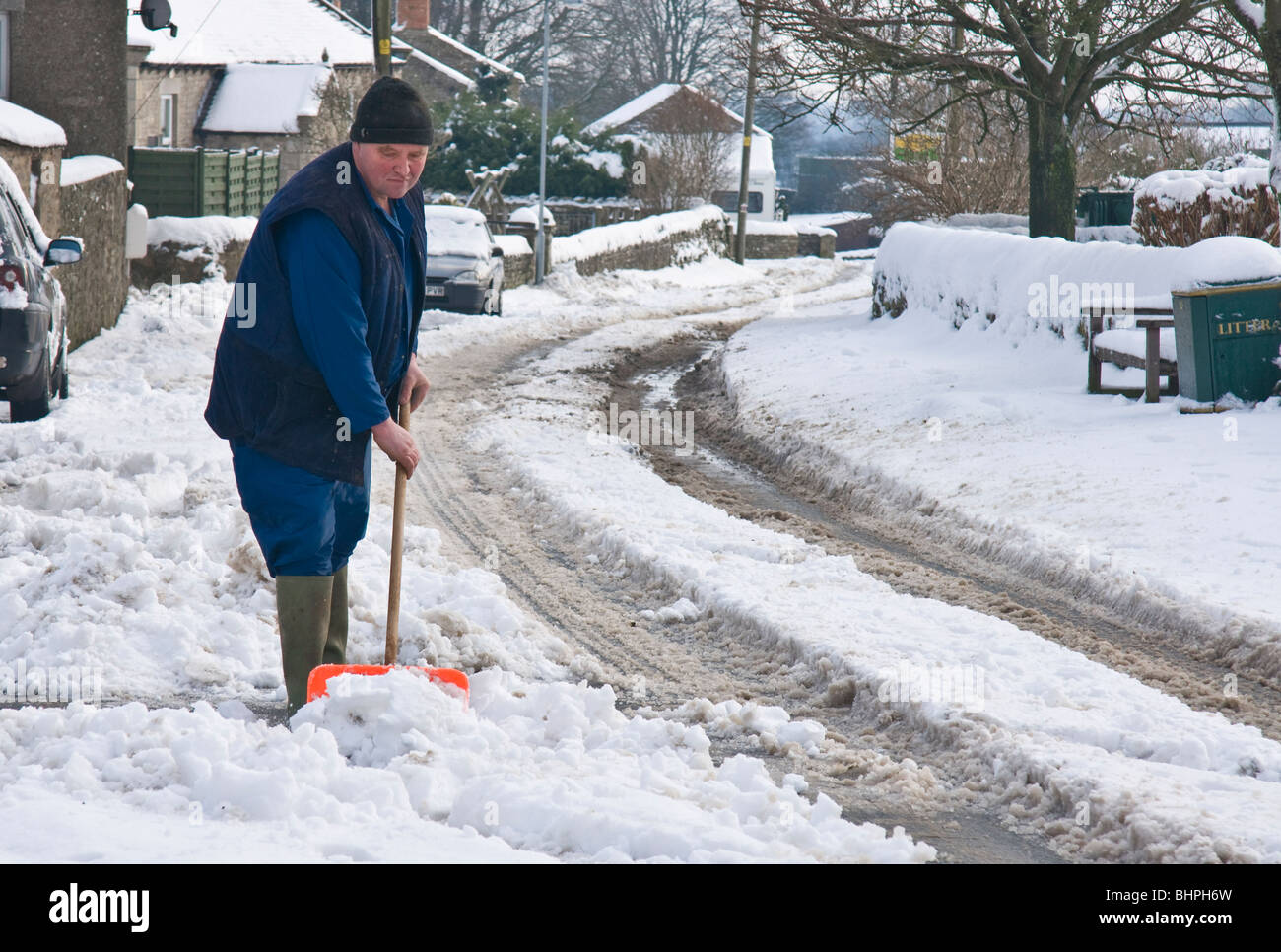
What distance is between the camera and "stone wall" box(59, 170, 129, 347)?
13.1 meters

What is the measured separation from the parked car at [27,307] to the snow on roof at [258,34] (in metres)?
19.4

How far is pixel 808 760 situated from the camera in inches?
168

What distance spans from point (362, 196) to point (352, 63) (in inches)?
1292

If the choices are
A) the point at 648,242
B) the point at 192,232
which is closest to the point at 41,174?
the point at 192,232

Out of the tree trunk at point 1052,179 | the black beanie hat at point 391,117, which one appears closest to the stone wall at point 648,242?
the tree trunk at point 1052,179

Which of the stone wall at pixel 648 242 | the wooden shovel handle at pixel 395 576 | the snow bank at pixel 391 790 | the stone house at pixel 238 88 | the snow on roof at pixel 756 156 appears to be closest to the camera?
the snow bank at pixel 391 790

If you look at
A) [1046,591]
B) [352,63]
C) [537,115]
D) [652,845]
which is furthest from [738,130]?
[652,845]

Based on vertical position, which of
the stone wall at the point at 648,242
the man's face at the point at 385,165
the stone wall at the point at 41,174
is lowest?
the man's face at the point at 385,165

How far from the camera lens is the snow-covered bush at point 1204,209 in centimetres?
1576

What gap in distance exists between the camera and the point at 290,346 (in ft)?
12.3

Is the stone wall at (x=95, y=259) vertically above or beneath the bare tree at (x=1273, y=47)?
beneath

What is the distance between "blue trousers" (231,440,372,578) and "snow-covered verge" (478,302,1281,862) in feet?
6.55

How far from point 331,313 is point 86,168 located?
1199 centimetres

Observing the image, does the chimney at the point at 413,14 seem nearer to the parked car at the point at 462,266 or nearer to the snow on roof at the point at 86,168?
the parked car at the point at 462,266
